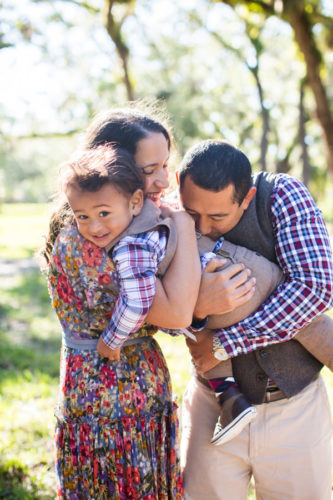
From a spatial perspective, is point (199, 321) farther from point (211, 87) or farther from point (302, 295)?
point (211, 87)

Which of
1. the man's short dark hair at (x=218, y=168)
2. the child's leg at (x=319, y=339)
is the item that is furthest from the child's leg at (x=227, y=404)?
the man's short dark hair at (x=218, y=168)

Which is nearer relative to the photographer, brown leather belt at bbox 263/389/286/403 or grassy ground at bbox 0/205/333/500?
brown leather belt at bbox 263/389/286/403

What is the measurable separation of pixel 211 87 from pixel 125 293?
28175 millimetres

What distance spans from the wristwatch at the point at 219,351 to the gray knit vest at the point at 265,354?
14 centimetres

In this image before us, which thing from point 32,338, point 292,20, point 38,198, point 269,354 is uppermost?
point 292,20

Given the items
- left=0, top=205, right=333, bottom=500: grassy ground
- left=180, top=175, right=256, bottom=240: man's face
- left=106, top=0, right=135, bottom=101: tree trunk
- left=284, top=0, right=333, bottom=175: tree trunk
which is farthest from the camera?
left=106, top=0, right=135, bottom=101: tree trunk

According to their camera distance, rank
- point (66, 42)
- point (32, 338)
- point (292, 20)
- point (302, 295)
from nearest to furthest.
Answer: point (302, 295) < point (32, 338) < point (292, 20) < point (66, 42)

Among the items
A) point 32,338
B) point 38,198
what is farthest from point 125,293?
point 38,198

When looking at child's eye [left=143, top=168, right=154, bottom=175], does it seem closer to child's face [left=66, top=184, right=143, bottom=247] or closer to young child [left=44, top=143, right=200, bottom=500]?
young child [left=44, top=143, right=200, bottom=500]

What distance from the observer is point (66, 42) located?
1808 centimetres

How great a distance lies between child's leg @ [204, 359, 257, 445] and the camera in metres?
1.92

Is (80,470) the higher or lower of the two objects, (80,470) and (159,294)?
the lower

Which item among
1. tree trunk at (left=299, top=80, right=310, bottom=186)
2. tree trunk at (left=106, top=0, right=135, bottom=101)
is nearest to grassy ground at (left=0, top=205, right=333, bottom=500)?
tree trunk at (left=106, top=0, right=135, bottom=101)

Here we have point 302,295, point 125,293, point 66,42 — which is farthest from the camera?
point 66,42
